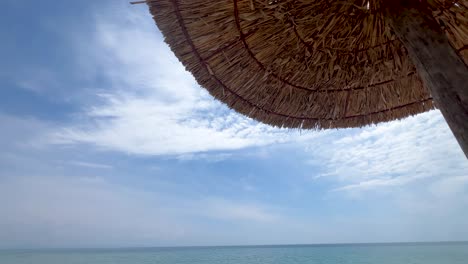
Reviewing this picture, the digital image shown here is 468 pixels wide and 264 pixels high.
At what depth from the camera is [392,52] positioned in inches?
73.7

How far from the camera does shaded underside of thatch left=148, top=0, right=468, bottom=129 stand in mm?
1565

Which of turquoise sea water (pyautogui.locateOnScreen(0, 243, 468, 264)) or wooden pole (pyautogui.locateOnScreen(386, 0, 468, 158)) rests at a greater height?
turquoise sea water (pyautogui.locateOnScreen(0, 243, 468, 264))

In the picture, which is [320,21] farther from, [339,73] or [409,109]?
[409,109]

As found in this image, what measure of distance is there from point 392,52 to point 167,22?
1380 mm

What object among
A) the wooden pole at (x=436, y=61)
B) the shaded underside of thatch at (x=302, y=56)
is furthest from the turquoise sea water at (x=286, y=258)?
the wooden pole at (x=436, y=61)

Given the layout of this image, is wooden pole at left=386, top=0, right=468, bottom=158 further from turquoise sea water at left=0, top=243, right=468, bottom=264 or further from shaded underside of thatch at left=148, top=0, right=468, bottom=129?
turquoise sea water at left=0, top=243, right=468, bottom=264

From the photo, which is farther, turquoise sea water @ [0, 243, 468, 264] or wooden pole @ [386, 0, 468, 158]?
turquoise sea water @ [0, 243, 468, 264]

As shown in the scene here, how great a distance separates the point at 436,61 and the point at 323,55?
0.83 m

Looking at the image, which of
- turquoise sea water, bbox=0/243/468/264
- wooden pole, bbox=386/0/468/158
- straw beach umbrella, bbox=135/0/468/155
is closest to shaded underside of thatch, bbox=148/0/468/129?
straw beach umbrella, bbox=135/0/468/155

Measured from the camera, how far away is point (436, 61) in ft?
3.63

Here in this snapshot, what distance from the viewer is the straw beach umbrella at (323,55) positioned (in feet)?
3.99

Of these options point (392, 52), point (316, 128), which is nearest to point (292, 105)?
point (316, 128)

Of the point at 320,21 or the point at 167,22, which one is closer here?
the point at 167,22

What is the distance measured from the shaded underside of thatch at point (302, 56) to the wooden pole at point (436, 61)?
1.04 ft
